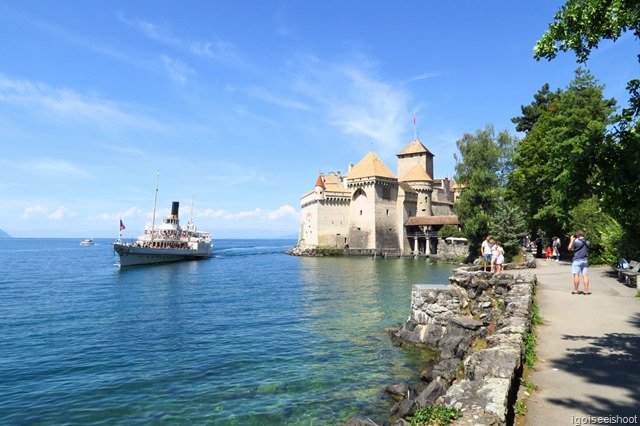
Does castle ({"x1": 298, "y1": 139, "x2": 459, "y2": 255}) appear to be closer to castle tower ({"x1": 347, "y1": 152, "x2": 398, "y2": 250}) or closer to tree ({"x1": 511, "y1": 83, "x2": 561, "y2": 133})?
castle tower ({"x1": 347, "y1": 152, "x2": 398, "y2": 250})

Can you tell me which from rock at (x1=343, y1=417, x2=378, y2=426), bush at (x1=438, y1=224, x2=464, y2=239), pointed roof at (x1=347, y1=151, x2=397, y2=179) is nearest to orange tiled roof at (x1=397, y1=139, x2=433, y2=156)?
pointed roof at (x1=347, y1=151, x2=397, y2=179)

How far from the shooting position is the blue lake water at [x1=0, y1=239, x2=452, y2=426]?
9297 millimetres

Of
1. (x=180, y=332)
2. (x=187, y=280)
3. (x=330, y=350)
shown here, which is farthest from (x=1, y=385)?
(x=187, y=280)

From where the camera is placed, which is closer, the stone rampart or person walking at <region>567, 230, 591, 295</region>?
the stone rampart

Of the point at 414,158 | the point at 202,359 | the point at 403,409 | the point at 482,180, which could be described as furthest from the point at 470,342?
the point at 414,158

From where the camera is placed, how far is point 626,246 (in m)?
18.1

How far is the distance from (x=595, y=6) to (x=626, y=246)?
15686 millimetres

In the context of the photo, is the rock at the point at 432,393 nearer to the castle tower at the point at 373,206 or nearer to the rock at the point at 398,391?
the rock at the point at 398,391

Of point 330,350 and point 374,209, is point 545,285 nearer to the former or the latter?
point 330,350

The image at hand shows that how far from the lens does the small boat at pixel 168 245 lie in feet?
179

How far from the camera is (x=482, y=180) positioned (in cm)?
4078

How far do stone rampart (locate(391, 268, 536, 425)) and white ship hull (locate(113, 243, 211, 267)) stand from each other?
152ft

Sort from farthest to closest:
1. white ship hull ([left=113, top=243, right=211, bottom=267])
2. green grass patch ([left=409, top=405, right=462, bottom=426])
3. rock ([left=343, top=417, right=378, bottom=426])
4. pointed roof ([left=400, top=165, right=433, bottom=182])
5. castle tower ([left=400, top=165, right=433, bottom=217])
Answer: pointed roof ([left=400, top=165, right=433, bottom=182]) < castle tower ([left=400, top=165, right=433, bottom=217]) < white ship hull ([left=113, top=243, right=211, bottom=267]) < rock ([left=343, top=417, right=378, bottom=426]) < green grass patch ([left=409, top=405, right=462, bottom=426])

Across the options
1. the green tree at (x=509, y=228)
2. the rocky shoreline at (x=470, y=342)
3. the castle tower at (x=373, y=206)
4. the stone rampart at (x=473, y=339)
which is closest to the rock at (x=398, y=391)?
the rocky shoreline at (x=470, y=342)
